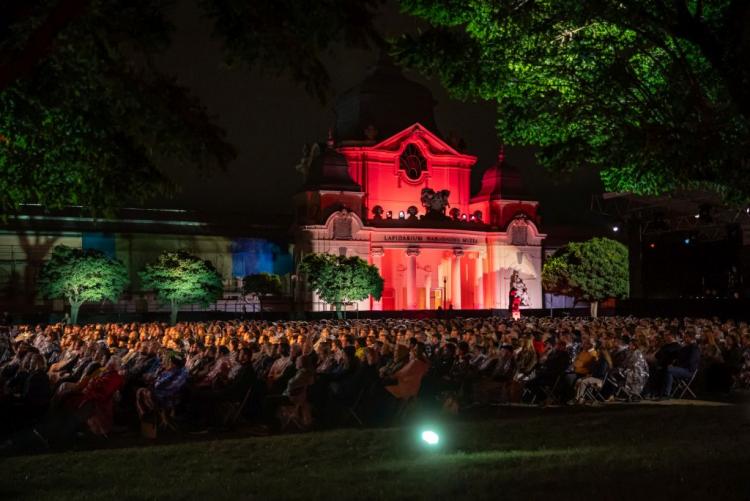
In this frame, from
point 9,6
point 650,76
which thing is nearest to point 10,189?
point 9,6

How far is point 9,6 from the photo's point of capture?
26.1 ft

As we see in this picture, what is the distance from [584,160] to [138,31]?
6.91 meters

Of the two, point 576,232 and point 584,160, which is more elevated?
point 576,232

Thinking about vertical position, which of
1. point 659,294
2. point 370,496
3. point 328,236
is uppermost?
point 328,236

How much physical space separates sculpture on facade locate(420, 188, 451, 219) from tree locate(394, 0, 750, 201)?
59.4 metres

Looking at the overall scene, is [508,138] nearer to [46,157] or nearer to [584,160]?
[584,160]

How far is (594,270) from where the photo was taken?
63344mm

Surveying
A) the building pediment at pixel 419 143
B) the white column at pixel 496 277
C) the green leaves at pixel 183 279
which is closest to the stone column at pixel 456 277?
the white column at pixel 496 277

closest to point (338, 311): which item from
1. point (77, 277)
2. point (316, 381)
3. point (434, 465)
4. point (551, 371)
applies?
point (77, 277)

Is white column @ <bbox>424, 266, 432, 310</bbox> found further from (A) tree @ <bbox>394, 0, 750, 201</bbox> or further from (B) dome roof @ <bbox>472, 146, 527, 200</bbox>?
(A) tree @ <bbox>394, 0, 750, 201</bbox>

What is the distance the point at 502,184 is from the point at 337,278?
2702 cm

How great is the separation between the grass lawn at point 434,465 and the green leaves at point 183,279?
146 ft

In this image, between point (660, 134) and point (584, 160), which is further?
point (584, 160)

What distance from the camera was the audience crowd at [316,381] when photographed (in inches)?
532
